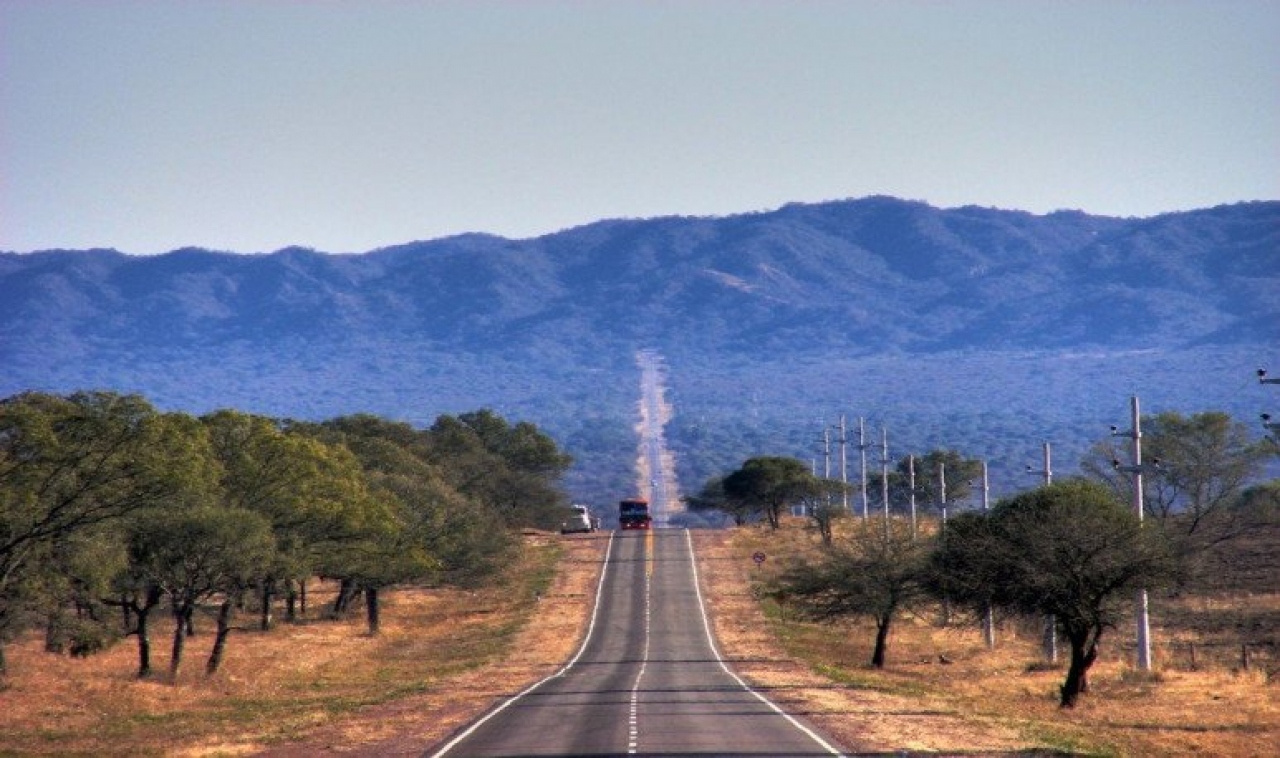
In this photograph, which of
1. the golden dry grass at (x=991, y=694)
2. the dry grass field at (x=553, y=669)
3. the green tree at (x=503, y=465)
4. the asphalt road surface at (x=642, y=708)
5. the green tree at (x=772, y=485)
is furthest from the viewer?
the green tree at (x=772, y=485)

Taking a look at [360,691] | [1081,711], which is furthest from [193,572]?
[1081,711]

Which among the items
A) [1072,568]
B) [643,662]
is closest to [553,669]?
[643,662]

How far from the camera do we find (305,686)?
6281 cm

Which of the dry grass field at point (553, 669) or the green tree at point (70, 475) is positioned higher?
the green tree at point (70, 475)

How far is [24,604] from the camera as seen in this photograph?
54312mm

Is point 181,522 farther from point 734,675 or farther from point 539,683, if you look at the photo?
point 734,675

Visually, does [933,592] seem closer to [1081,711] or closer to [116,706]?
[1081,711]

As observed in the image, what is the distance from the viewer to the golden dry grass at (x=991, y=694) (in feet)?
132

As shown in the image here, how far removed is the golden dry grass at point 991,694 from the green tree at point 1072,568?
2641 millimetres

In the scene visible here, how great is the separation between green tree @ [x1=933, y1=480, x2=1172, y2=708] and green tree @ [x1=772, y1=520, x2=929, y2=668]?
9.89m

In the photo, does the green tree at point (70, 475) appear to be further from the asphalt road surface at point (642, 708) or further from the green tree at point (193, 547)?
the asphalt road surface at point (642, 708)

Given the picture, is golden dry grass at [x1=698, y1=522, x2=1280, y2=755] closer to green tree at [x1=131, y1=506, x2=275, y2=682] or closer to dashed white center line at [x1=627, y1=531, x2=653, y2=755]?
dashed white center line at [x1=627, y1=531, x2=653, y2=755]

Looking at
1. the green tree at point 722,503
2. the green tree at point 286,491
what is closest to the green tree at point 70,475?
the green tree at point 286,491

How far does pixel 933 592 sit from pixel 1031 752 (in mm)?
25240
